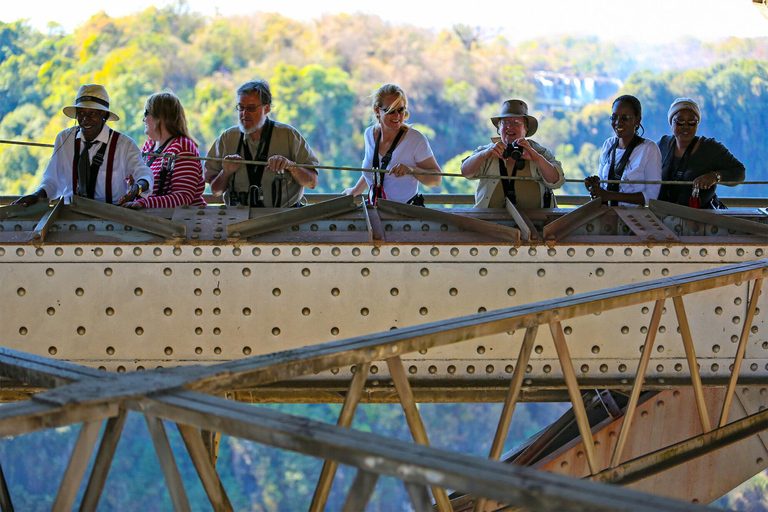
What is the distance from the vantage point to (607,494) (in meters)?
1.63

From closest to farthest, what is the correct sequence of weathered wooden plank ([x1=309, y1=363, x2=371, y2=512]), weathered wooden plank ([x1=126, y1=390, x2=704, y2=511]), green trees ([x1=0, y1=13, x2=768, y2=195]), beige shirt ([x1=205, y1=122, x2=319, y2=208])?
1. weathered wooden plank ([x1=126, y1=390, x2=704, y2=511])
2. weathered wooden plank ([x1=309, y1=363, x2=371, y2=512])
3. beige shirt ([x1=205, y1=122, x2=319, y2=208])
4. green trees ([x1=0, y1=13, x2=768, y2=195])

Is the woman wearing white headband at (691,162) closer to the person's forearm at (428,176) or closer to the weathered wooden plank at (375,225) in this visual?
the person's forearm at (428,176)

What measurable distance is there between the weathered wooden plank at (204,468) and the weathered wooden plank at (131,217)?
6.24 feet

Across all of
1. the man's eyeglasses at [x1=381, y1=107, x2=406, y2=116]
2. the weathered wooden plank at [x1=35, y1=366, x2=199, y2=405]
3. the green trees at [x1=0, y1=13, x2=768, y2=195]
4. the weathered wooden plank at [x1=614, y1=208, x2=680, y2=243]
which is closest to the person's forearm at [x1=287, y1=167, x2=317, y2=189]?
the man's eyeglasses at [x1=381, y1=107, x2=406, y2=116]

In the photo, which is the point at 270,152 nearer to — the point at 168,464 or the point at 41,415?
the point at 168,464

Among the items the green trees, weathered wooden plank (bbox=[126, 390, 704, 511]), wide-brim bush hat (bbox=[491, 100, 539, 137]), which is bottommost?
weathered wooden plank (bbox=[126, 390, 704, 511])

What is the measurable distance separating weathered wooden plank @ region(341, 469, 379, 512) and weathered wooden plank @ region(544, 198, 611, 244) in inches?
94.9

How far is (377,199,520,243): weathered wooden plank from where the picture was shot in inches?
163

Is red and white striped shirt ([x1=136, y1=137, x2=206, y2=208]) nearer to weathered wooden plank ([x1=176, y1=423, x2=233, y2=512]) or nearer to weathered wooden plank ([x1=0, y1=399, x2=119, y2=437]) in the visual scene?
weathered wooden plank ([x1=176, y1=423, x2=233, y2=512])

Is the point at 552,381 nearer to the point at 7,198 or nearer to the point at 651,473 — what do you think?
the point at 651,473

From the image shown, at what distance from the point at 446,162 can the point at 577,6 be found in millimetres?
23609

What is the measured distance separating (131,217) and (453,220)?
1.60 metres

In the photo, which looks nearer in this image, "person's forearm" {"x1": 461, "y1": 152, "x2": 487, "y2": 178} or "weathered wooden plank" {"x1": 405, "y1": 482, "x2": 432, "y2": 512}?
"weathered wooden plank" {"x1": 405, "y1": 482, "x2": 432, "y2": 512}

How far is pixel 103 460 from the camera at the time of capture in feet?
7.18
